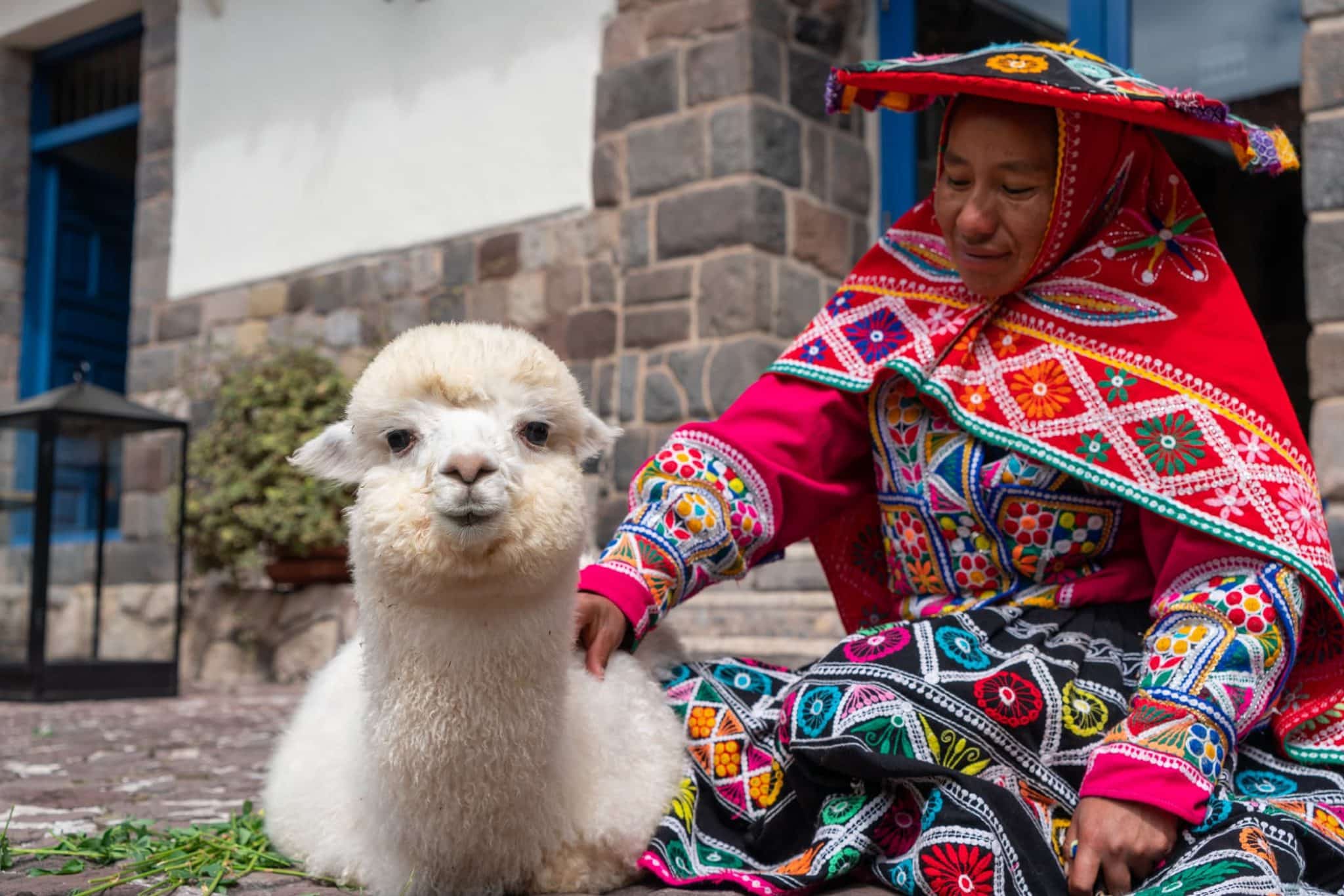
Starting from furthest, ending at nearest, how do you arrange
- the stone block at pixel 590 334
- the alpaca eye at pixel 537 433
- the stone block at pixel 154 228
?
the stone block at pixel 154 228 → the stone block at pixel 590 334 → the alpaca eye at pixel 537 433

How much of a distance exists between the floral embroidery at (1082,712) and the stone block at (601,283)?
4.40 metres

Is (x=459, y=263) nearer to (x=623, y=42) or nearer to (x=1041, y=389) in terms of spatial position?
(x=623, y=42)

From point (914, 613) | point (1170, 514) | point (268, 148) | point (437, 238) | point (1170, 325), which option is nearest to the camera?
point (1170, 514)

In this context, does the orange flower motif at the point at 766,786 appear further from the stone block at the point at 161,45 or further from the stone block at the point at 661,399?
the stone block at the point at 161,45

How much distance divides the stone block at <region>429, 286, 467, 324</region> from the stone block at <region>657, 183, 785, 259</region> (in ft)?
4.49

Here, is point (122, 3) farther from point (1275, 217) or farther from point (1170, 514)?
point (1170, 514)

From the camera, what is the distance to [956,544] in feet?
7.29

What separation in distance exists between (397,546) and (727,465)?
0.83 metres

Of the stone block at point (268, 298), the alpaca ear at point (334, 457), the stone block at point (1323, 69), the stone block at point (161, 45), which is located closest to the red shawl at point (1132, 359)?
the alpaca ear at point (334, 457)

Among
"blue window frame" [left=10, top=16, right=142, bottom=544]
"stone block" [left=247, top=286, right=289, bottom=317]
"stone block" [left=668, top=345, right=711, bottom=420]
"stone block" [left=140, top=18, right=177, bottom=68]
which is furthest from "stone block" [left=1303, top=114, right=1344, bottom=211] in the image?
"blue window frame" [left=10, top=16, right=142, bottom=544]

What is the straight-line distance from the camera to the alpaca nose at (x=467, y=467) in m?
1.54

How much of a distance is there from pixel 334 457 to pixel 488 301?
495 cm

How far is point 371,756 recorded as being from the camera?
180 cm

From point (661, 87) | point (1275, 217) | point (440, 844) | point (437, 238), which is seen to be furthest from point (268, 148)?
point (440, 844)
